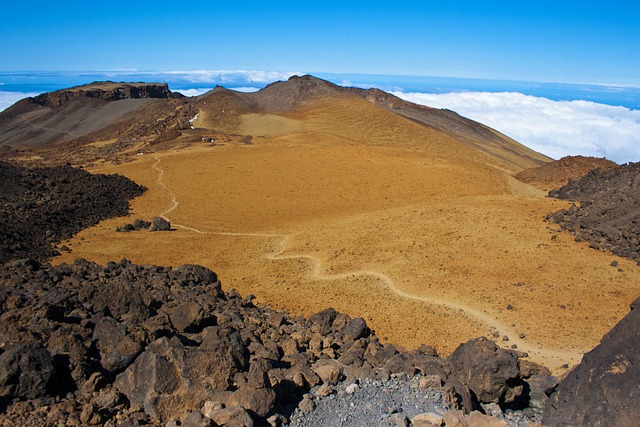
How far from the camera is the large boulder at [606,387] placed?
21.1 feet

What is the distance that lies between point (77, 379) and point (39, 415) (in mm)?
733

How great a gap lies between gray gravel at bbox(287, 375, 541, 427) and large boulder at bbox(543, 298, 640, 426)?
26.5 inches

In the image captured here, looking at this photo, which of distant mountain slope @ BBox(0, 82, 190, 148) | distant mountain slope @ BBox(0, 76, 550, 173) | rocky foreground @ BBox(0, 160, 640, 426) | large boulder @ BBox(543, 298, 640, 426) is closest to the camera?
rocky foreground @ BBox(0, 160, 640, 426)

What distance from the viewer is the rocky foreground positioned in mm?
6309

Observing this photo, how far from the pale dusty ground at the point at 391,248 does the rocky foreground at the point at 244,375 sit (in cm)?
193

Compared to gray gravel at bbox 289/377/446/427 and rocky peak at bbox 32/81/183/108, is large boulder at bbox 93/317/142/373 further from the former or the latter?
rocky peak at bbox 32/81/183/108

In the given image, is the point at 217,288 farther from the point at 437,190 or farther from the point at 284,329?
the point at 437,190

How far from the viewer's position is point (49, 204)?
20281mm

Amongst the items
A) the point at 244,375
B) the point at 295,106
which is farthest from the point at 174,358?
the point at 295,106

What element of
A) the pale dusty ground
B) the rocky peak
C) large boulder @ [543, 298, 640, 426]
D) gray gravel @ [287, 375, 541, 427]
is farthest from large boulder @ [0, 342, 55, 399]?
the rocky peak

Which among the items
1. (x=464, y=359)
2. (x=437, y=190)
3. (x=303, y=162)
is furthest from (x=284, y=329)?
(x=303, y=162)

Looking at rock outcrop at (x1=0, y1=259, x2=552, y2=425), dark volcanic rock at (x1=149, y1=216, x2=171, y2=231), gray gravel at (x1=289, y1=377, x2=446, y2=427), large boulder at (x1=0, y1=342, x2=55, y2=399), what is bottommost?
dark volcanic rock at (x1=149, y1=216, x2=171, y2=231)

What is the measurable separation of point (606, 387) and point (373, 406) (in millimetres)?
3064

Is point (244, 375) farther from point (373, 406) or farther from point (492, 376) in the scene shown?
point (492, 376)
